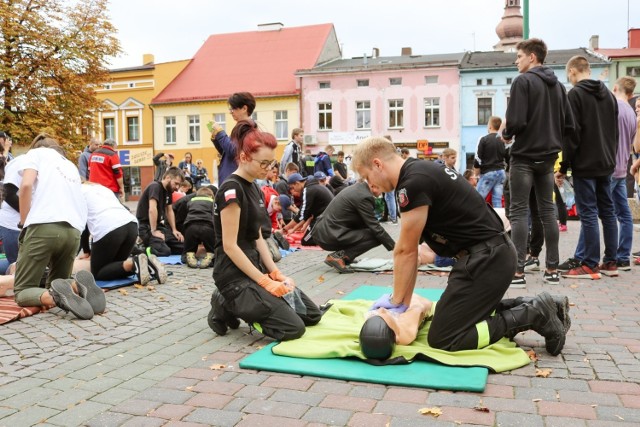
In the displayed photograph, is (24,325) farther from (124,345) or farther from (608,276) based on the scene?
(608,276)

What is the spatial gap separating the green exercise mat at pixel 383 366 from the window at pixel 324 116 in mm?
35906

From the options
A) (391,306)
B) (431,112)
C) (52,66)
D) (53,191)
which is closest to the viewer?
(391,306)

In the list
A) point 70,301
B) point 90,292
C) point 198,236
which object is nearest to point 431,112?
point 198,236

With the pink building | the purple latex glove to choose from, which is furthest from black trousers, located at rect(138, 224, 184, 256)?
the pink building

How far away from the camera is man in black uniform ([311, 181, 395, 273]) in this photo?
27.1 ft

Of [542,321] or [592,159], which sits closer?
[542,321]

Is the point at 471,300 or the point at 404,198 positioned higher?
the point at 404,198

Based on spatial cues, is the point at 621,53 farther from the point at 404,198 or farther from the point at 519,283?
the point at 404,198

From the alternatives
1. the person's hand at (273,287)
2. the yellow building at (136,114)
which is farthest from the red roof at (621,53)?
the person's hand at (273,287)

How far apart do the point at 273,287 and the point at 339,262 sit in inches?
138

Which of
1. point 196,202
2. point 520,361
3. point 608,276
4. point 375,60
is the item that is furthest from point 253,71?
point 520,361

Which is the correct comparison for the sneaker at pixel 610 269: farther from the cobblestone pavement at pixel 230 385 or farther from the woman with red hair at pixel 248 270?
the woman with red hair at pixel 248 270

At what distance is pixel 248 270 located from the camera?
15.1 feet

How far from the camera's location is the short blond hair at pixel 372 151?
4.03 meters
